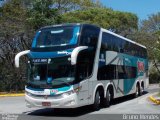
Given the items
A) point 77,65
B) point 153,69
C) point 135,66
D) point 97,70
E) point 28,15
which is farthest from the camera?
point 153,69

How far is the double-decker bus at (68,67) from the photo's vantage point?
15961 mm

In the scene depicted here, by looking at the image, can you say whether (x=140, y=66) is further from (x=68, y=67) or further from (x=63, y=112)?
(x=68, y=67)

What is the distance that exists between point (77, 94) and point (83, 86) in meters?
0.67

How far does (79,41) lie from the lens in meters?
16.5

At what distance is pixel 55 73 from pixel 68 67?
1.95 ft

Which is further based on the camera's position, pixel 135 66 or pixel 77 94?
pixel 135 66

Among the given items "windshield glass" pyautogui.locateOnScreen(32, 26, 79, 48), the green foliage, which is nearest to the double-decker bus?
"windshield glass" pyautogui.locateOnScreen(32, 26, 79, 48)

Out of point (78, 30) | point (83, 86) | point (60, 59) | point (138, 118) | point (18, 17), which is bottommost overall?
point (138, 118)

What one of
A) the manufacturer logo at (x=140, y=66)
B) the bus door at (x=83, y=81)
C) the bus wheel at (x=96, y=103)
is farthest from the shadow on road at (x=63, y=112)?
the manufacturer logo at (x=140, y=66)

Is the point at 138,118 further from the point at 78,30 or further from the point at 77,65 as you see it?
the point at 78,30

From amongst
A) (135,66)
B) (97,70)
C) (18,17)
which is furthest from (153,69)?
(97,70)

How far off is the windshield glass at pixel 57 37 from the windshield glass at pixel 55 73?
2.82 feet

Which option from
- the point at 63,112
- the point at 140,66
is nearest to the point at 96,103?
the point at 63,112

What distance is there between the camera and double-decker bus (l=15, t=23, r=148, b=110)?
628 inches
